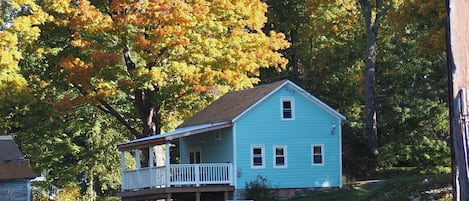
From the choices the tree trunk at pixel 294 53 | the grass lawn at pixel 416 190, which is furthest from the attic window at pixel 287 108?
the tree trunk at pixel 294 53

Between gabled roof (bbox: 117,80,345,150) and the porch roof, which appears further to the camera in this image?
gabled roof (bbox: 117,80,345,150)

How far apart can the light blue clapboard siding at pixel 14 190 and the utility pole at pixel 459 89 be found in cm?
2498

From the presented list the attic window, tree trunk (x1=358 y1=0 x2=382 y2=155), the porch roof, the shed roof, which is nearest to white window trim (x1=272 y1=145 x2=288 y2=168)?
the attic window

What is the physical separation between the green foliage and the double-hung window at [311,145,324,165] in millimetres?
2414

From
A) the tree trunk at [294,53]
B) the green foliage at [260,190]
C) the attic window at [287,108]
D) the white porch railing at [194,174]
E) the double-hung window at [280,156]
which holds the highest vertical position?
the tree trunk at [294,53]

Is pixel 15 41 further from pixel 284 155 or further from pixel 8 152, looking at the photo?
pixel 284 155

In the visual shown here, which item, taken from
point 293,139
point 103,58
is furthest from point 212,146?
point 103,58

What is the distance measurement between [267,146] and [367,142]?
30.7ft

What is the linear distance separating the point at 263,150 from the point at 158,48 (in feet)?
20.3

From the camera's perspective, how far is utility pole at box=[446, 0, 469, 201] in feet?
25.1

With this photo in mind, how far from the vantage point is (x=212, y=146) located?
113ft

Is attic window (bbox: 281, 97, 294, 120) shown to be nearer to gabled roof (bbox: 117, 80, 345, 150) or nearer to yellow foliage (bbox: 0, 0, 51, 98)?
gabled roof (bbox: 117, 80, 345, 150)

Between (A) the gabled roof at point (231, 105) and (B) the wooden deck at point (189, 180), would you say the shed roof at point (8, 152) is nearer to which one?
(B) the wooden deck at point (189, 180)

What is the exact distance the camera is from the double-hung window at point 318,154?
1297 inches
